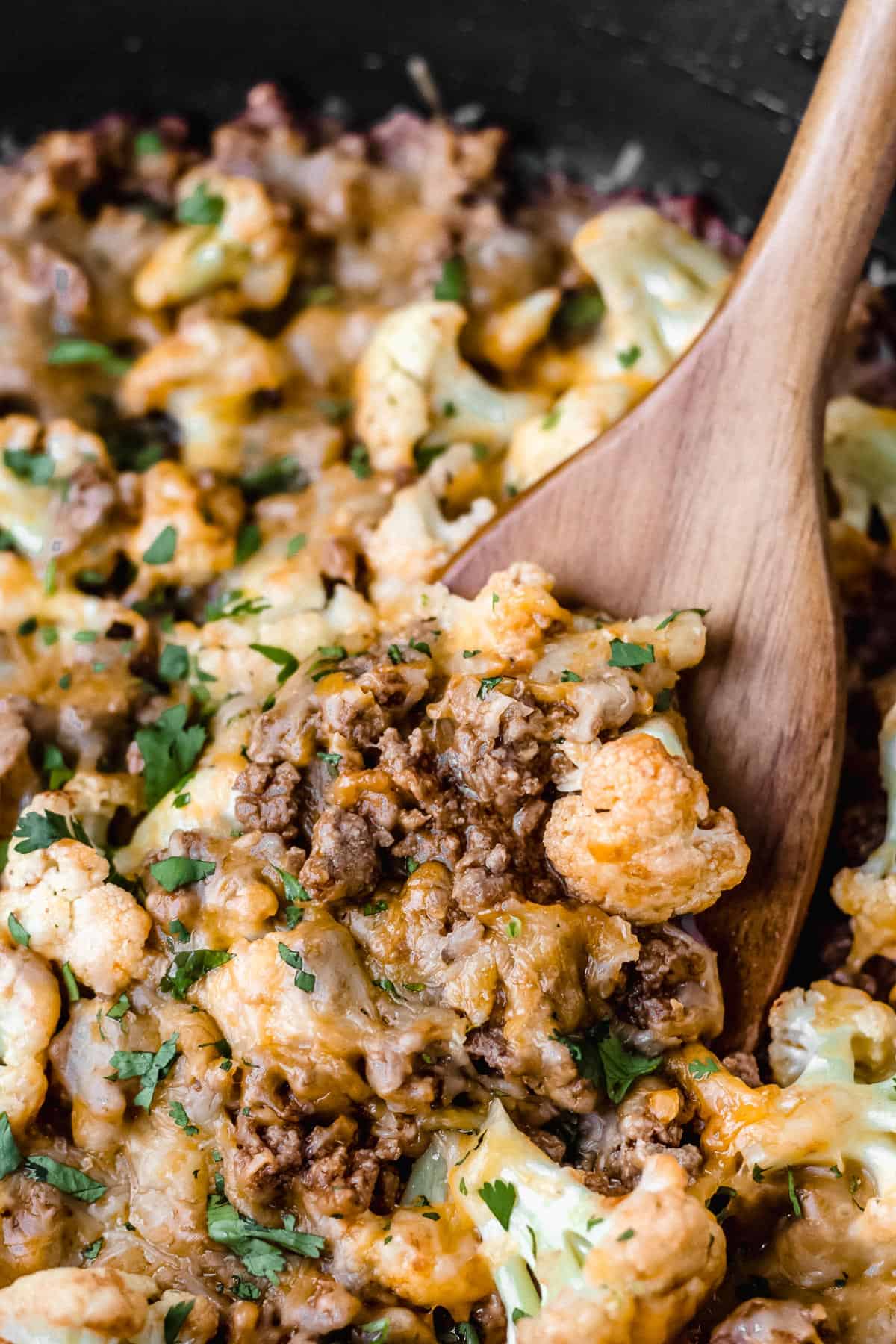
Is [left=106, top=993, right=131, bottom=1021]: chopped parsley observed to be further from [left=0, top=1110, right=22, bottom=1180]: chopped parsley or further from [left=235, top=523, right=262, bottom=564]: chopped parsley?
[left=235, top=523, right=262, bottom=564]: chopped parsley

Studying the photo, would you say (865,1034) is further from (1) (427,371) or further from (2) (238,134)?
(2) (238,134)

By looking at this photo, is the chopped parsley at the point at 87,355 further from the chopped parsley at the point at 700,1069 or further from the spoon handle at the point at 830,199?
the chopped parsley at the point at 700,1069

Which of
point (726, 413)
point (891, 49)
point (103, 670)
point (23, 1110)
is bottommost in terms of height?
point (23, 1110)

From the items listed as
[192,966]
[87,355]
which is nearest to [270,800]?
[192,966]

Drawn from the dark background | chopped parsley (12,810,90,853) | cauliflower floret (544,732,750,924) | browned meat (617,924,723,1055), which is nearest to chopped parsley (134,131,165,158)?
the dark background

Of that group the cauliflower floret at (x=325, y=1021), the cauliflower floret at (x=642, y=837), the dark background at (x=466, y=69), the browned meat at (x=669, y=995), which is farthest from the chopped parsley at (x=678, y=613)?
the dark background at (x=466, y=69)

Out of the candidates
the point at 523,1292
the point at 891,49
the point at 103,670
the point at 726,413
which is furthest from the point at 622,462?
the point at 523,1292

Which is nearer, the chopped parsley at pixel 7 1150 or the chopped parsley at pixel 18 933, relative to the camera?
the chopped parsley at pixel 7 1150
